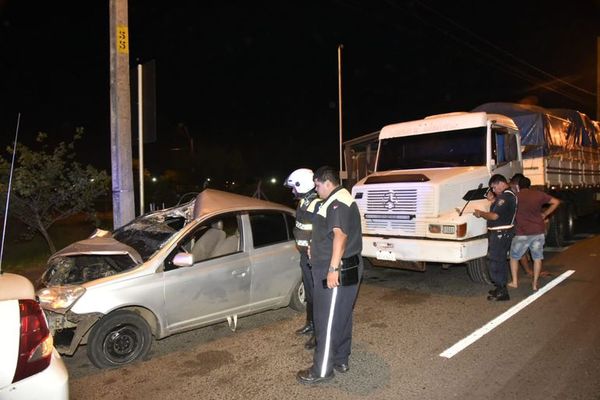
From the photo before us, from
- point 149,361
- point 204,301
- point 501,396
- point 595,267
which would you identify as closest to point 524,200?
point 595,267

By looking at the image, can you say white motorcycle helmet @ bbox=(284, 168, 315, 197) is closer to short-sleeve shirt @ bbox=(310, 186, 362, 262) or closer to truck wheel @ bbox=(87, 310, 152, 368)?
short-sleeve shirt @ bbox=(310, 186, 362, 262)

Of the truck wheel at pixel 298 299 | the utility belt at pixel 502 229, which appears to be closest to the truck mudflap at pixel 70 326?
the truck wheel at pixel 298 299

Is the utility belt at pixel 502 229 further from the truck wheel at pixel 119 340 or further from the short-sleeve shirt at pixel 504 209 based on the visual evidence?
the truck wheel at pixel 119 340

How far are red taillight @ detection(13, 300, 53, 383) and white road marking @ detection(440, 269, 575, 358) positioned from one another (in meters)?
3.58

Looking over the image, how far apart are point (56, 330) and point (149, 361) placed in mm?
923

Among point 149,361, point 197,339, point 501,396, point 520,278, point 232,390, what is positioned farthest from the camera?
point 520,278

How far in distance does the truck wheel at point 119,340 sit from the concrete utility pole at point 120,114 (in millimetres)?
2674

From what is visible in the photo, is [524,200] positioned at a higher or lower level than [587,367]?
higher

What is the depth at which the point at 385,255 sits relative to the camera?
7461 millimetres

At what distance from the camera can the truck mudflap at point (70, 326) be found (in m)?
4.42

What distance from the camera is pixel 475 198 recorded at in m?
7.29

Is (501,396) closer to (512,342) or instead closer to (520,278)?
(512,342)

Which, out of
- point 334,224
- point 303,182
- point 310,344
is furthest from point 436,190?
point 334,224

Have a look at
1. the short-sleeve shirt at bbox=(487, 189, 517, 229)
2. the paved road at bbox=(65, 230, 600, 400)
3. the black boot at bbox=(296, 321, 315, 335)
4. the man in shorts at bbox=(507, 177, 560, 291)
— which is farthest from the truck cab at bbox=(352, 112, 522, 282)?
the black boot at bbox=(296, 321, 315, 335)
